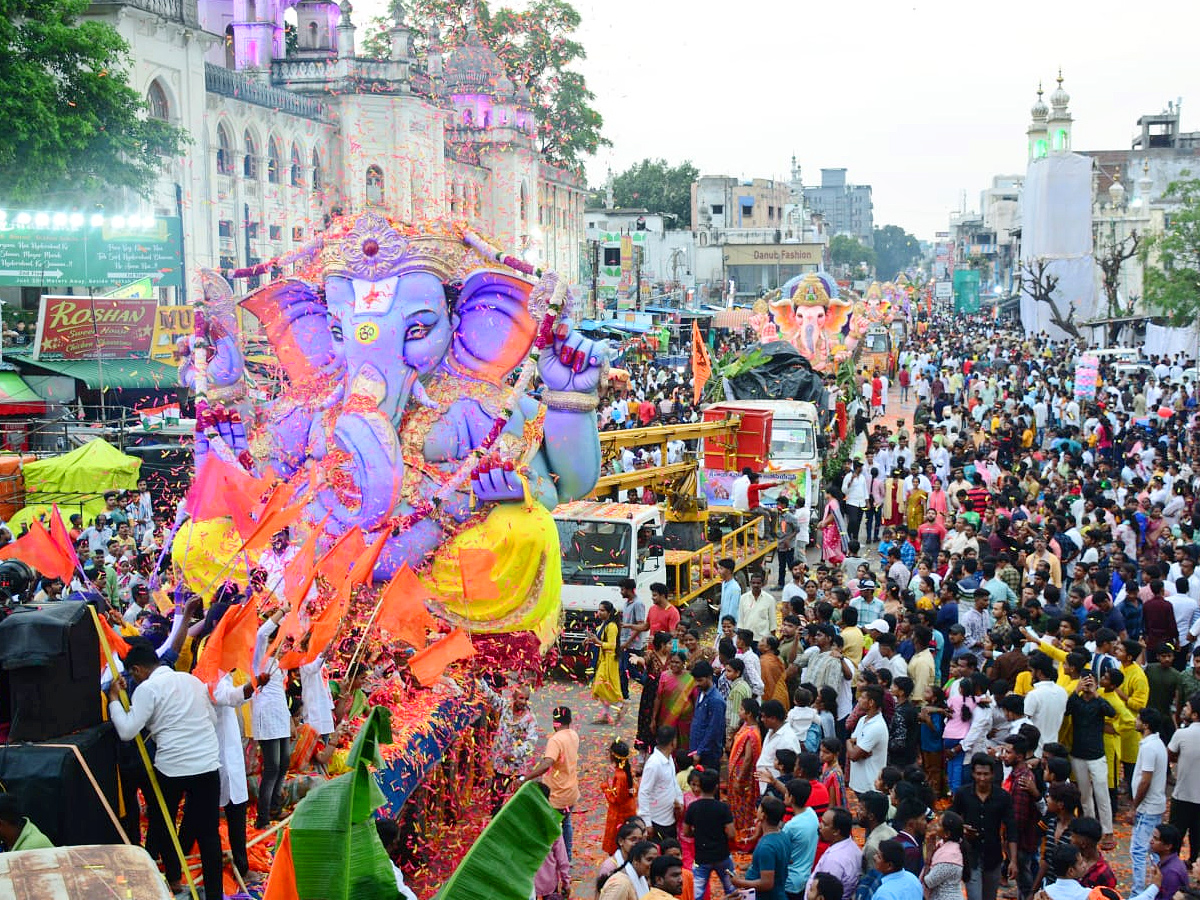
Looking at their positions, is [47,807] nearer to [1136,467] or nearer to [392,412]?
[392,412]

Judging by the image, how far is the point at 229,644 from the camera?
6738 millimetres

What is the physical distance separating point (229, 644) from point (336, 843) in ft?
6.79

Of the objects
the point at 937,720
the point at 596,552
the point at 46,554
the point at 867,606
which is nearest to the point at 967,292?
the point at 596,552

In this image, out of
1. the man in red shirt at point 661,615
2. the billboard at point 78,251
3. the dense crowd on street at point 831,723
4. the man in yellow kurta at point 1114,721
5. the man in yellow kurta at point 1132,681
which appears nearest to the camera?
the dense crowd on street at point 831,723

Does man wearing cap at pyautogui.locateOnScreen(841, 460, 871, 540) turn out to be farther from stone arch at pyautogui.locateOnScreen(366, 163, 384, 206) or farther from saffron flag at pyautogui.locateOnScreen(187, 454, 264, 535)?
stone arch at pyautogui.locateOnScreen(366, 163, 384, 206)

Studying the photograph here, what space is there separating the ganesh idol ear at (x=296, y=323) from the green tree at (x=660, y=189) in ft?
256

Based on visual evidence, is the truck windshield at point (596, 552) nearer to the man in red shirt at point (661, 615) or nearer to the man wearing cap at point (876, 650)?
the man in red shirt at point (661, 615)

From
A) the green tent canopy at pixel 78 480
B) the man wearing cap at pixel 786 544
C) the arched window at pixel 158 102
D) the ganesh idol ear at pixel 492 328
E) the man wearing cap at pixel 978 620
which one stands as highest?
the arched window at pixel 158 102

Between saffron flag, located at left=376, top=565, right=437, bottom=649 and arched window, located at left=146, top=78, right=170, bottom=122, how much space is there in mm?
27276

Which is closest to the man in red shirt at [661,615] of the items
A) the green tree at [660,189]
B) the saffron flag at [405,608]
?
the saffron flag at [405,608]

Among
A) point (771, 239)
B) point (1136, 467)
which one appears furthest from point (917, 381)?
point (771, 239)

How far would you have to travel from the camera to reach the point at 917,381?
1570 inches

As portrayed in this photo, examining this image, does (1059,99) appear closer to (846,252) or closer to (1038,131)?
(1038,131)

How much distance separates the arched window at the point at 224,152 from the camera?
120 ft
